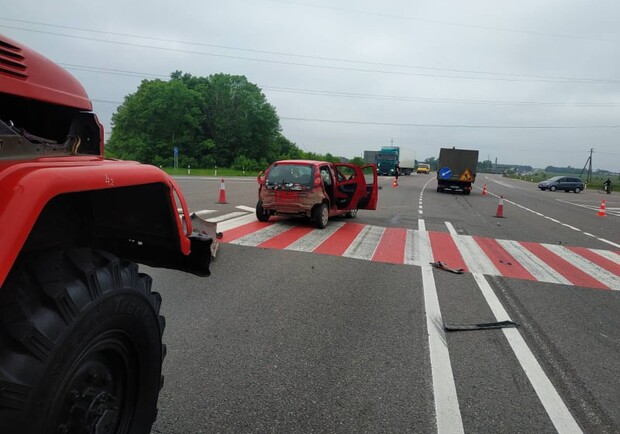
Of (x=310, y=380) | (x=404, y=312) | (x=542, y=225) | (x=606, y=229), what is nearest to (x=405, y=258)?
(x=404, y=312)

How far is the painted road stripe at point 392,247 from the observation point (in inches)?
322

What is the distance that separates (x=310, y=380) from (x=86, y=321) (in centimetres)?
208

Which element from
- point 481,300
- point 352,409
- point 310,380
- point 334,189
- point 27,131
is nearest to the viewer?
point 27,131

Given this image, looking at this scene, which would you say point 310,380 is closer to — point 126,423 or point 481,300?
point 126,423

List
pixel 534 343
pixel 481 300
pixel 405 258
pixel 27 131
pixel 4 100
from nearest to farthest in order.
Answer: pixel 4 100, pixel 27 131, pixel 534 343, pixel 481 300, pixel 405 258

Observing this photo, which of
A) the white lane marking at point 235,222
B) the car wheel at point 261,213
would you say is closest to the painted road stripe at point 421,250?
A: the car wheel at point 261,213

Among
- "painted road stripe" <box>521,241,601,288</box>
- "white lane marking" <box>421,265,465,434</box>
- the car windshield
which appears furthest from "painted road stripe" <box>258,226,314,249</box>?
"painted road stripe" <box>521,241,601,288</box>

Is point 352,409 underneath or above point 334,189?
underneath

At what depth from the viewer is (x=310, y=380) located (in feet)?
11.2

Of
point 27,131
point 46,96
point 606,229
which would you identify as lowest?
point 606,229

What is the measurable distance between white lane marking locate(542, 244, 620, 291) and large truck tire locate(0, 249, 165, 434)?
7260 mm

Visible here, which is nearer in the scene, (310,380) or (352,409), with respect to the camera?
(352,409)

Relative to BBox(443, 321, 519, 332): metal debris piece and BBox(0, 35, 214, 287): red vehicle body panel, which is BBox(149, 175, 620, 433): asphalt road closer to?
BBox(443, 321, 519, 332): metal debris piece

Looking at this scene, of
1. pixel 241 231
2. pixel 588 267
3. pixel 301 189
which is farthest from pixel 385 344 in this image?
pixel 301 189
